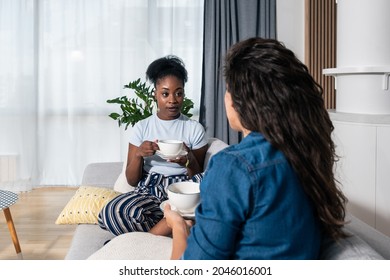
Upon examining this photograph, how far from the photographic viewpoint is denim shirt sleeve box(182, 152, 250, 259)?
2.97 ft

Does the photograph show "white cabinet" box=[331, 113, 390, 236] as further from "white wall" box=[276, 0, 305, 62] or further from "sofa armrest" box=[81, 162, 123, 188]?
"white wall" box=[276, 0, 305, 62]

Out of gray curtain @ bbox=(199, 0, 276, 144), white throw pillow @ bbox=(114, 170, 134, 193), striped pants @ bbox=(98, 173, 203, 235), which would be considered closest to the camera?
striped pants @ bbox=(98, 173, 203, 235)

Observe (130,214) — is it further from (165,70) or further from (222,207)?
(222,207)

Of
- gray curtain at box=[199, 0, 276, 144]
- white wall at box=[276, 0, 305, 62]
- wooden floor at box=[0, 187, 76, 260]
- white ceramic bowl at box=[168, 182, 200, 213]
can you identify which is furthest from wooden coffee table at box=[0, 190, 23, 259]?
white wall at box=[276, 0, 305, 62]

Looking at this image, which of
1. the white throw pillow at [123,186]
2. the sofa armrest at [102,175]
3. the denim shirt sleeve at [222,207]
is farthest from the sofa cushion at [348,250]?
the sofa armrest at [102,175]

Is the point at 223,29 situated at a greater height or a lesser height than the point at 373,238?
greater

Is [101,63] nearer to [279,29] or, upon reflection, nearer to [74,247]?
[279,29]

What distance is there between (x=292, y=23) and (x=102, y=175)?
250 centimetres

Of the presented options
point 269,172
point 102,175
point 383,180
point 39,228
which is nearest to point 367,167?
point 383,180

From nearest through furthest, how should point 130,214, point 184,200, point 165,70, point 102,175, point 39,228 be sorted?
point 184,200, point 130,214, point 165,70, point 102,175, point 39,228

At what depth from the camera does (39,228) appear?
3.28 metres

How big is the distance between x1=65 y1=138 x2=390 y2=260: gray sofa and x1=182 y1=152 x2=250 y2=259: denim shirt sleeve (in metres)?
0.30

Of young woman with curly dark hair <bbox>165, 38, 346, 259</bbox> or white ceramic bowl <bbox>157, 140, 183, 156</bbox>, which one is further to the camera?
white ceramic bowl <bbox>157, 140, 183, 156</bbox>
